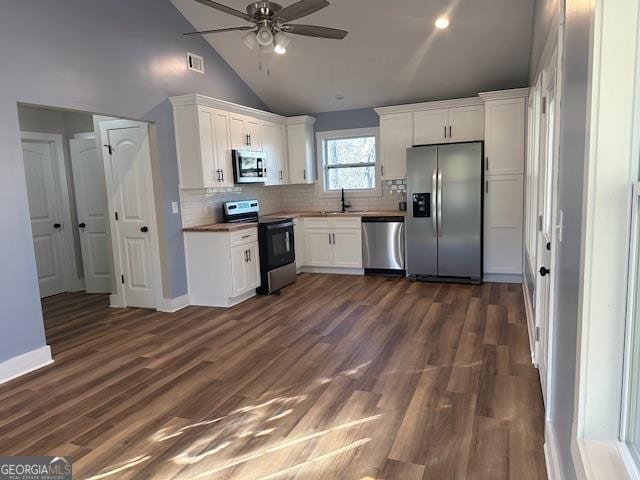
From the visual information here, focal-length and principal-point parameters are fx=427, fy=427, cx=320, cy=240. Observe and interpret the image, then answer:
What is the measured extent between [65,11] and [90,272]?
3295 millimetres

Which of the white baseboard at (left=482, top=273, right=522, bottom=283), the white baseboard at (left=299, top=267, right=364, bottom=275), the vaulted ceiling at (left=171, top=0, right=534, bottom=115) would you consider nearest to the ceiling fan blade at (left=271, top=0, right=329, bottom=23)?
the vaulted ceiling at (left=171, top=0, right=534, bottom=115)

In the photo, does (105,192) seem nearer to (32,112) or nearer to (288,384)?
(32,112)

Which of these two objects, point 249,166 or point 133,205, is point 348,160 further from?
point 133,205

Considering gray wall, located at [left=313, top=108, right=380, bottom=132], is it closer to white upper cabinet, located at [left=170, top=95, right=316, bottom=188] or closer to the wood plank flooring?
white upper cabinet, located at [left=170, top=95, right=316, bottom=188]

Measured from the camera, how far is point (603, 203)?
1115 mm

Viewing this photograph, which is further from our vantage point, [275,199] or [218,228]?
[275,199]

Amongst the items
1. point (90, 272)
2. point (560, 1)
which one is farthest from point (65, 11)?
point (560, 1)

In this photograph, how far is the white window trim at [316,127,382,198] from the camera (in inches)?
255

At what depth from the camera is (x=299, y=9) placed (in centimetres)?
305

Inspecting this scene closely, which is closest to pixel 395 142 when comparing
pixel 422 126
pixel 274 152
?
pixel 422 126

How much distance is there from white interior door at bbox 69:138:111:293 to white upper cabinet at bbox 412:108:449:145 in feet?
13.7

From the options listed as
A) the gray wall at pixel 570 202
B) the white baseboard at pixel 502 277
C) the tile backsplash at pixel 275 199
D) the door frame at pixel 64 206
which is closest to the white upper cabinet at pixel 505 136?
the white baseboard at pixel 502 277

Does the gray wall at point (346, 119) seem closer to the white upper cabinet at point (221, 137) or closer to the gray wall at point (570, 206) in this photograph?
the white upper cabinet at point (221, 137)

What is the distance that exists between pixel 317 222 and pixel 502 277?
2607 millimetres
